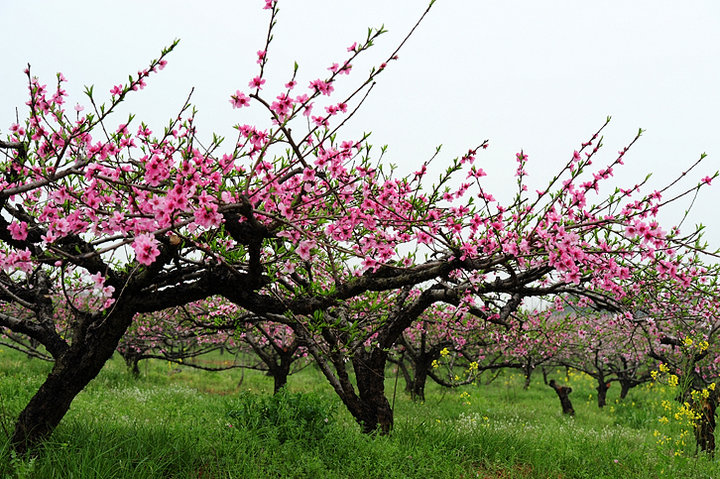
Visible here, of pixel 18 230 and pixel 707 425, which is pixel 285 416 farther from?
pixel 707 425

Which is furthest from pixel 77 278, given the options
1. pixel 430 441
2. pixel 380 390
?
pixel 430 441

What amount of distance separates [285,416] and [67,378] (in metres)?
2.47

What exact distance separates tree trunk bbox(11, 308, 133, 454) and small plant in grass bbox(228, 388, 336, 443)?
5.97 feet

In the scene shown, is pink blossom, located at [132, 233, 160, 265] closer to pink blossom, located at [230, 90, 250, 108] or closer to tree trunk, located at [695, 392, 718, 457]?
pink blossom, located at [230, 90, 250, 108]

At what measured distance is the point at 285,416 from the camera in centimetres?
561

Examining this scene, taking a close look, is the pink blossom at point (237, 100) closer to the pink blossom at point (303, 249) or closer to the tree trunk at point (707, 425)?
the pink blossom at point (303, 249)

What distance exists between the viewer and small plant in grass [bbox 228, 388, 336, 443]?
546cm

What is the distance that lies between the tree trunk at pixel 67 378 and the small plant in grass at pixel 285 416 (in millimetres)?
1820

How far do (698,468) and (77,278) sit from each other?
10176 millimetres

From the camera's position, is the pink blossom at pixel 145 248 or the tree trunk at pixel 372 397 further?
the tree trunk at pixel 372 397

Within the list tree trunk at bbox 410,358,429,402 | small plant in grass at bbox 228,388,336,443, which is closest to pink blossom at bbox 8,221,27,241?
small plant in grass at bbox 228,388,336,443

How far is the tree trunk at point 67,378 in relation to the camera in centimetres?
462

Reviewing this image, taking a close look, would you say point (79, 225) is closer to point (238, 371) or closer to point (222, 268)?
point (222, 268)

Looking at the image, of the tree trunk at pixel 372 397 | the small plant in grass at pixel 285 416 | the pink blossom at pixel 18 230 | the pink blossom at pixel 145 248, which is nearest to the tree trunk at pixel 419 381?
the tree trunk at pixel 372 397
